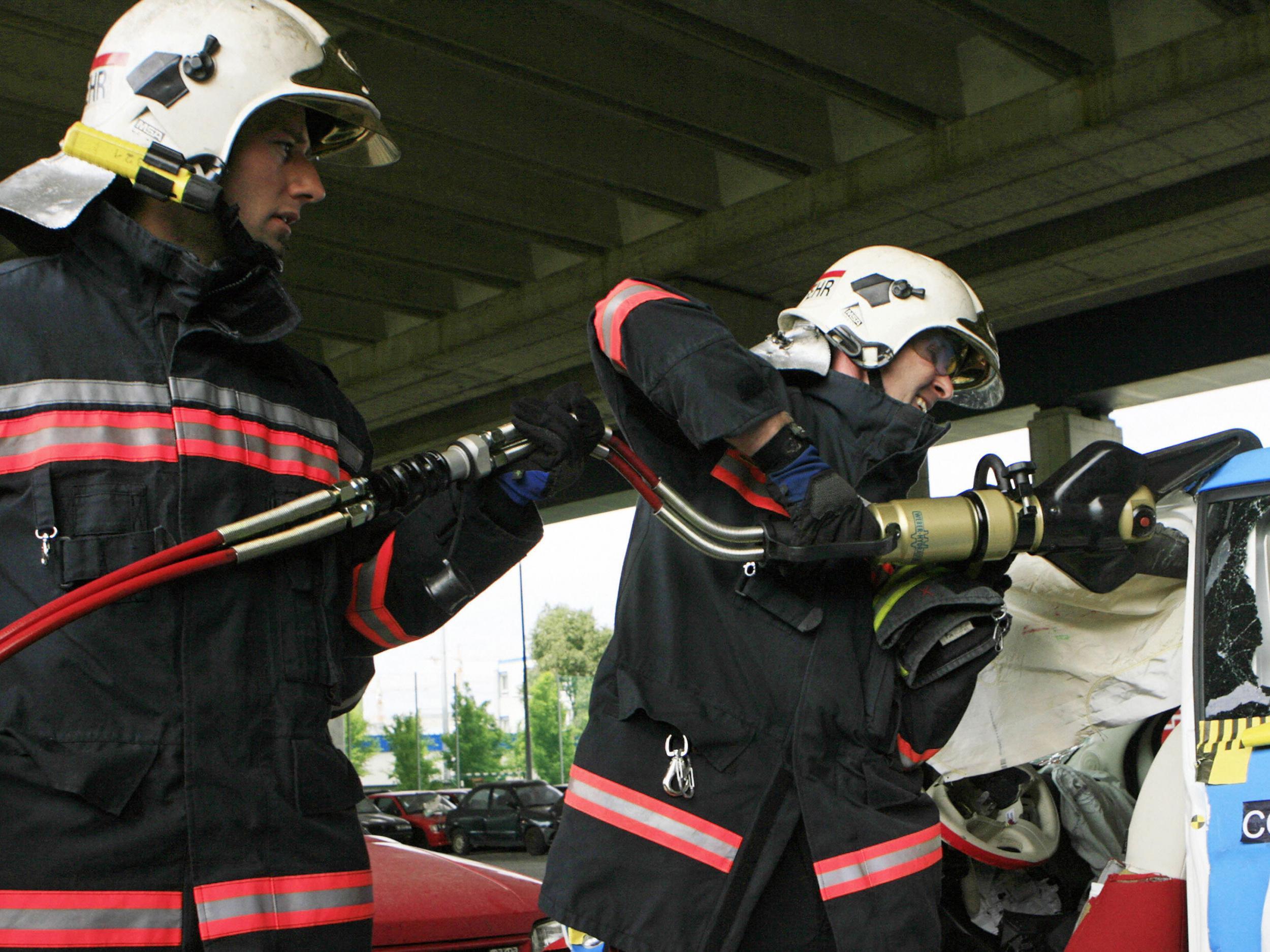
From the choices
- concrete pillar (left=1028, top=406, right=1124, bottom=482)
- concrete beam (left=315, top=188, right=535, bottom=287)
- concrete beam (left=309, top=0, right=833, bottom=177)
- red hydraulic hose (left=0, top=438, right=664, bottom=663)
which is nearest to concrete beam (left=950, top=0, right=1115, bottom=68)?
concrete beam (left=309, top=0, right=833, bottom=177)

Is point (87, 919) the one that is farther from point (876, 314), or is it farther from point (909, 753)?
point (876, 314)

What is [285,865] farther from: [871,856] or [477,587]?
[871,856]

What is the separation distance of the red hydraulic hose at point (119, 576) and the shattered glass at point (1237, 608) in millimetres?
2003

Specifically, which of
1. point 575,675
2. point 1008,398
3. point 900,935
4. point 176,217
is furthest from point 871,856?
point 575,675

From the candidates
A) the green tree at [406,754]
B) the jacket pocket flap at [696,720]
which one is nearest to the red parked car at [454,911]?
the jacket pocket flap at [696,720]

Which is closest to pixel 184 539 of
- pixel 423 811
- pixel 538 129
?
pixel 538 129

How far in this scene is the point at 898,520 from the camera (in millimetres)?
2639

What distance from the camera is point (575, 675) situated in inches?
2235

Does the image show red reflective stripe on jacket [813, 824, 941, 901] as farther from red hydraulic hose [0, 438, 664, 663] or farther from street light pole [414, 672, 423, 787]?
street light pole [414, 672, 423, 787]

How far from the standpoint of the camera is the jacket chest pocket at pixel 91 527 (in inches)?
70.0

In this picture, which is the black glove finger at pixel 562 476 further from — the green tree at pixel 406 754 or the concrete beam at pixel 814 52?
the green tree at pixel 406 754

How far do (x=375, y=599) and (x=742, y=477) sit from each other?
0.86 m

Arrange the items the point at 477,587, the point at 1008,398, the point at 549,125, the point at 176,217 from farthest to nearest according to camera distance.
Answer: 1. the point at 1008,398
2. the point at 549,125
3. the point at 477,587
4. the point at 176,217

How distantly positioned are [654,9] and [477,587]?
7.42m
